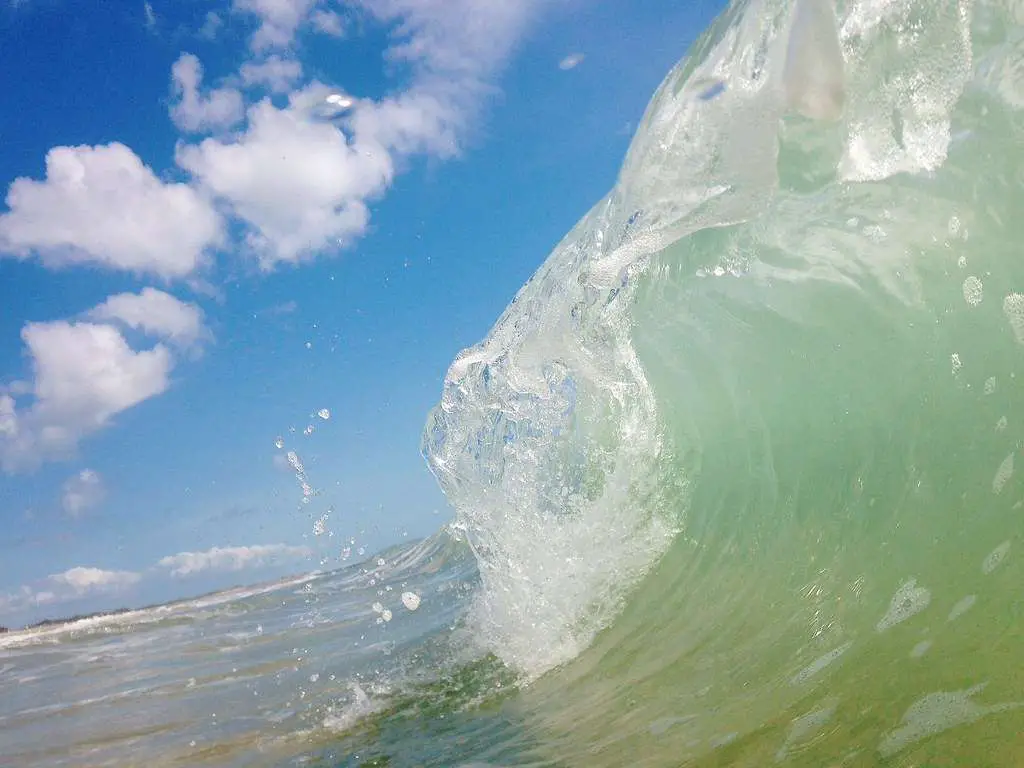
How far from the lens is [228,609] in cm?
1380

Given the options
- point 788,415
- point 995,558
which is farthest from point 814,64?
point 995,558

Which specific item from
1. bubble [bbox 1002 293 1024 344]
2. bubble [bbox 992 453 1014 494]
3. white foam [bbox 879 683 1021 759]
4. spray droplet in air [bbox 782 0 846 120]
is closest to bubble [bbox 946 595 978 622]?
white foam [bbox 879 683 1021 759]

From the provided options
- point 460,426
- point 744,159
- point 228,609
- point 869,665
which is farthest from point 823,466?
point 228,609

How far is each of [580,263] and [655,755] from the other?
9.79 feet

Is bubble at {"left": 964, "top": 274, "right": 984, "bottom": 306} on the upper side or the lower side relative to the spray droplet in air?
lower

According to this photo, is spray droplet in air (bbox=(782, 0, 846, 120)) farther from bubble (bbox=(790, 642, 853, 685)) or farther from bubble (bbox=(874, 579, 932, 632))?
bubble (bbox=(790, 642, 853, 685))

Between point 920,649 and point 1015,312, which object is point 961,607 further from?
point 1015,312

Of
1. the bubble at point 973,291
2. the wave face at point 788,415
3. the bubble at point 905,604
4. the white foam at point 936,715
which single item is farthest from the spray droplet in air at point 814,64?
the white foam at point 936,715

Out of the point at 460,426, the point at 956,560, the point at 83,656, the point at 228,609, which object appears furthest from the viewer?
the point at 228,609

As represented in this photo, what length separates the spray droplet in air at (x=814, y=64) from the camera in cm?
364

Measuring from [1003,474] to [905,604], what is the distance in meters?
0.62

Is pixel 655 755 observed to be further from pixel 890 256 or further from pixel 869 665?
pixel 890 256

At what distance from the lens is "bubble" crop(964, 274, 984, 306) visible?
321 cm

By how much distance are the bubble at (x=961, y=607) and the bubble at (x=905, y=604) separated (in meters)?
0.10
